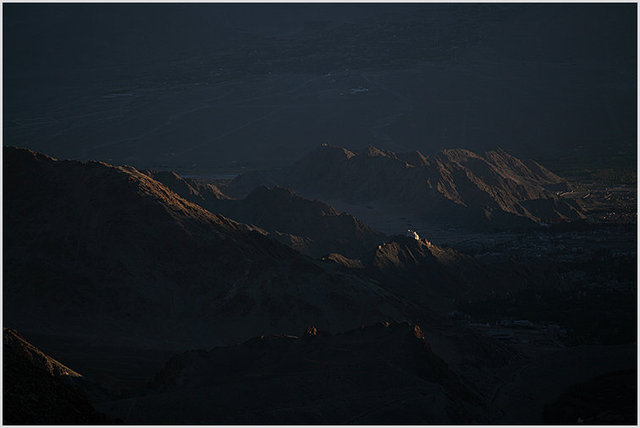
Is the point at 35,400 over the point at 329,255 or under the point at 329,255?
over

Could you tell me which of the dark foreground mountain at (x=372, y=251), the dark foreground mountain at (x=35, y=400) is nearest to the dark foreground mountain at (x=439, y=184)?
the dark foreground mountain at (x=372, y=251)

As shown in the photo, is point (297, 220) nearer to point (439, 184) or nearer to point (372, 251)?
point (372, 251)

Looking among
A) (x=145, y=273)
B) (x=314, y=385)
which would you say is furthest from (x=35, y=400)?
(x=145, y=273)

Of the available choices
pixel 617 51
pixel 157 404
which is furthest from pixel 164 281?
pixel 617 51

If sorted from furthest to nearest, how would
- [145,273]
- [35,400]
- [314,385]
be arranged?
[145,273]
[314,385]
[35,400]

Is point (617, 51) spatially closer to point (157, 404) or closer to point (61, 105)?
point (61, 105)

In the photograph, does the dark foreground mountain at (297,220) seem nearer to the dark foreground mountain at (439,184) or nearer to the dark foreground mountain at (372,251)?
the dark foreground mountain at (372,251)
